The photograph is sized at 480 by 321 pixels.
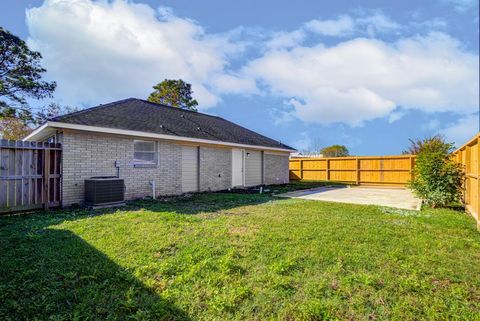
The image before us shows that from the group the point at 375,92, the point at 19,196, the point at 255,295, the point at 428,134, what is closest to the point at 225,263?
the point at 255,295

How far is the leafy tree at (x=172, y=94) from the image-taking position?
1183 inches

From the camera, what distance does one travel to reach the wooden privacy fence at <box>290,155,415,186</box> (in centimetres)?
1716

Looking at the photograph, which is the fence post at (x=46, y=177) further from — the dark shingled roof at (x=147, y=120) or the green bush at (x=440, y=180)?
the green bush at (x=440, y=180)

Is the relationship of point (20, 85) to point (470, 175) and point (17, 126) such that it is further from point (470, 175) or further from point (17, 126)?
point (470, 175)

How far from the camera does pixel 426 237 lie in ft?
17.3

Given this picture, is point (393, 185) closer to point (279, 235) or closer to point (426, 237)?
point (426, 237)

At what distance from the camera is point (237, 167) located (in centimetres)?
1507

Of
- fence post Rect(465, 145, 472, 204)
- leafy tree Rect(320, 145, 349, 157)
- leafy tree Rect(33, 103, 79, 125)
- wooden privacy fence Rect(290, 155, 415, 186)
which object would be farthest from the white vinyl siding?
leafy tree Rect(320, 145, 349, 157)

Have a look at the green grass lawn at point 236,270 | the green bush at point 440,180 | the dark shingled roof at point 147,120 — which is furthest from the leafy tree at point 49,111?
the green bush at point 440,180

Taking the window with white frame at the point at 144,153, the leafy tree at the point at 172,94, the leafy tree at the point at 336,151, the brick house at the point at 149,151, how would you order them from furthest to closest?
1. the leafy tree at the point at 336,151
2. the leafy tree at the point at 172,94
3. the window with white frame at the point at 144,153
4. the brick house at the point at 149,151

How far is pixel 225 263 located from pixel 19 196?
6.90 metres

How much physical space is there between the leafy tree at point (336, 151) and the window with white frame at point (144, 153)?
81.4 feet

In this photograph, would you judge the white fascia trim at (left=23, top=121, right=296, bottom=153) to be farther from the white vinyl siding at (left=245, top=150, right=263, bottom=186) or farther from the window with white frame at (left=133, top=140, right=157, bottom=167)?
the white vinyl siding at (left=245, top=150, right=263, bottom=186)

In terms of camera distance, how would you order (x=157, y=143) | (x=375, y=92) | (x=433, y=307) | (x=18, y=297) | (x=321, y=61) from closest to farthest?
(x=433, y=307) < (x=18, y=297) < (x=157, y=143) < (x=321, y=61) < (x=375, y=92)
